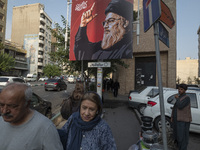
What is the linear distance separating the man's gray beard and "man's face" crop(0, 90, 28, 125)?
19.6 feet

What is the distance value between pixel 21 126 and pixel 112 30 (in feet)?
21.1

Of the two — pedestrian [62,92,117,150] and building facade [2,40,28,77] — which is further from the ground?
building facade [2,40,28,77]

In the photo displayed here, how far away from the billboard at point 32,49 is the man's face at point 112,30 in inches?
2112

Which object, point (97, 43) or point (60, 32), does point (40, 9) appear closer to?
point (60, 32)

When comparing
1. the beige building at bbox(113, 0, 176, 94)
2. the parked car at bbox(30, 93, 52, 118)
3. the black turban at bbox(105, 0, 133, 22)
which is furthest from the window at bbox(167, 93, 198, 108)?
the beige building at bbox(113, 0, 176, 94)

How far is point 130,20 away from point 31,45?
5827cm

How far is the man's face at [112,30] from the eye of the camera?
659 cm

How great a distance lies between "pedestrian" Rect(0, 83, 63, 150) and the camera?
39.2 inches

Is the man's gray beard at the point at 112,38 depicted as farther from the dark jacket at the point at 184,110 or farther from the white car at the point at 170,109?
the dark jacket at the point at 184,110

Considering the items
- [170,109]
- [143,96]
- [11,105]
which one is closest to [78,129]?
[11,105]

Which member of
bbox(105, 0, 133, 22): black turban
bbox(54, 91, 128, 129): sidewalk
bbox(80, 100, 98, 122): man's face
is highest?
bbox(105, 0, 133, 22): black turban

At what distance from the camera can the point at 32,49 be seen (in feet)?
178

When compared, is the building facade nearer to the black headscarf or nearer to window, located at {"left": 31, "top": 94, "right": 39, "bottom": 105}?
window, located at {"left": 31, "top": 94, "right": 39, "bottom": 105}

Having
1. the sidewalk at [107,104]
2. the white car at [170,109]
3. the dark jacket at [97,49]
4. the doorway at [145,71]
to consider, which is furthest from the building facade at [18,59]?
the white car at [170,109]
